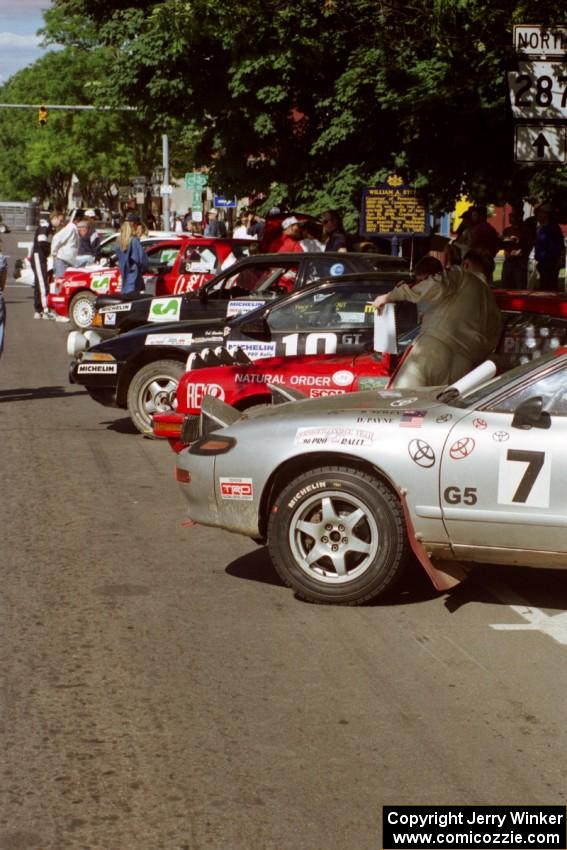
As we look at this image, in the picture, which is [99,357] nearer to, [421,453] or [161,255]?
[421,453]

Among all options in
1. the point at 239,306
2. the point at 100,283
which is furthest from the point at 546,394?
the point at 100,283

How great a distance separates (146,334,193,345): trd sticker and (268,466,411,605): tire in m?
5.48

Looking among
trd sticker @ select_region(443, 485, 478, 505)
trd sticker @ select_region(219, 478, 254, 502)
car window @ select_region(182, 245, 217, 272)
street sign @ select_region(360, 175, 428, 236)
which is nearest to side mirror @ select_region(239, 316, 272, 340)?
trd sticker @ select_region(219, 478, 254, 502)

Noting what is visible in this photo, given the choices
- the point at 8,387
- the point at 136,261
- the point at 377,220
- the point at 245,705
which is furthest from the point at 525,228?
the point at 245,705

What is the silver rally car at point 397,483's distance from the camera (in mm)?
6637

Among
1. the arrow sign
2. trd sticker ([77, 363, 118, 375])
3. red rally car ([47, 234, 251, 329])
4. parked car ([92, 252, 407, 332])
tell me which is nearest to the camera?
the arrow sign

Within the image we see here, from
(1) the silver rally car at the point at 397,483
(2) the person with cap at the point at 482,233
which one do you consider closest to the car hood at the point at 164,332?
(2) the person with cap at the point at 482,233

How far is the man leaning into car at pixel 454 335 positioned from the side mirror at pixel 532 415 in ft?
7.61

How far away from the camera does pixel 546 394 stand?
6.79m

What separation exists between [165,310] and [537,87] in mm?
5948

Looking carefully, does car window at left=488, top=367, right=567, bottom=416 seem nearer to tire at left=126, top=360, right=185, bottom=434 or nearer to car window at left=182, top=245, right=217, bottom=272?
tire at left=126, top=360, right=185, bottom=434

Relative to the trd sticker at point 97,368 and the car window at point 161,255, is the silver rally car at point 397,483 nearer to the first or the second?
the trd sticker at point 97,368

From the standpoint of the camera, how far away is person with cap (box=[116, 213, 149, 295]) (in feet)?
64.0

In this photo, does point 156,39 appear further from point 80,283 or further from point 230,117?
point 80,283
